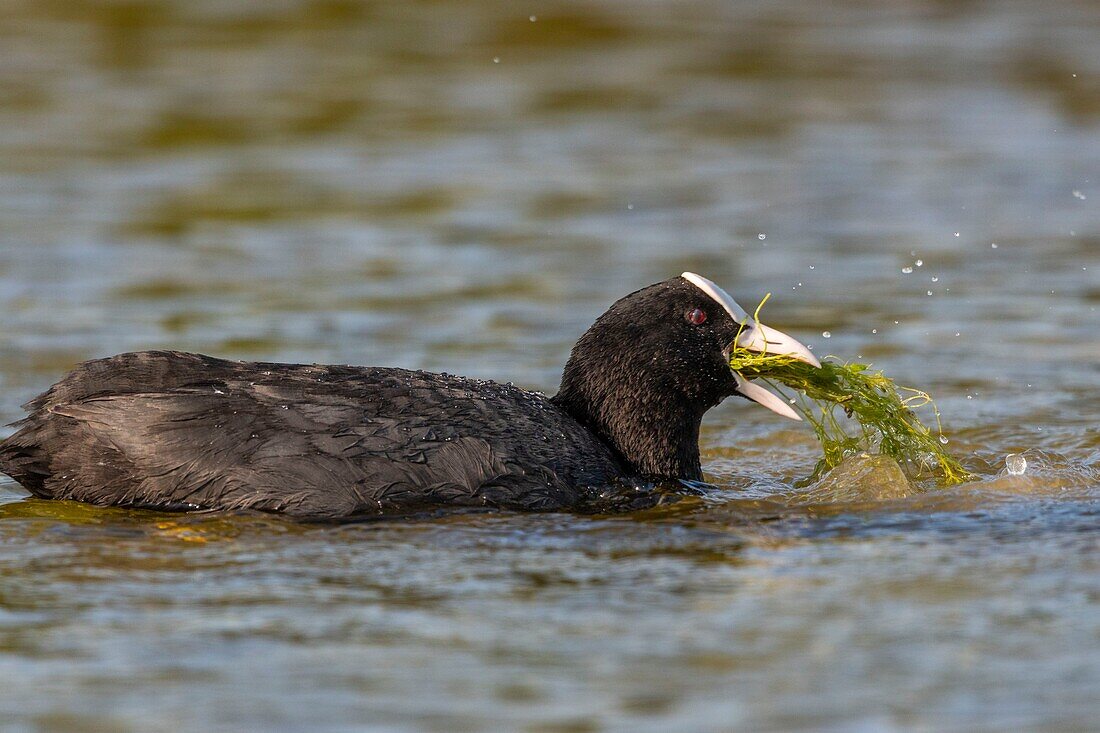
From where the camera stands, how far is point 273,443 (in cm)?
613

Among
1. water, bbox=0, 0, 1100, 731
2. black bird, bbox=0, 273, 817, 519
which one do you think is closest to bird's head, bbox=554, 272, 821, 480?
black bird, bbox=0, 273, 817, 519

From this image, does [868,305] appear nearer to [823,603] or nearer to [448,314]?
[448,314]

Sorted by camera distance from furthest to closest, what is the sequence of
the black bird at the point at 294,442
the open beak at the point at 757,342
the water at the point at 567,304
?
the open beak at the point at 757,342 → the black bird at the point at 294,442 → the water at the point at 567,304

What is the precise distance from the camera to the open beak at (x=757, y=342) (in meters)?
6.97

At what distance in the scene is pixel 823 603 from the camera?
5262 millimetres

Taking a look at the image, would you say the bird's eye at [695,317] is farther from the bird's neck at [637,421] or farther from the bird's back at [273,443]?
the bird's back at [273,443]

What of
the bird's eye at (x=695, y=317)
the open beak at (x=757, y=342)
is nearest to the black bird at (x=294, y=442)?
the open beak at (x=757, y=342)

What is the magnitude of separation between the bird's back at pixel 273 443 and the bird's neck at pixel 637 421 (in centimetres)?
53

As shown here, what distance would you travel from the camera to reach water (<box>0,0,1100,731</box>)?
4719 mm

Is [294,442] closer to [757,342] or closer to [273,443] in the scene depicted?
[273,443]

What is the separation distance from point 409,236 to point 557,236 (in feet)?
3.14

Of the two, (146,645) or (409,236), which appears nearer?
(146,645)

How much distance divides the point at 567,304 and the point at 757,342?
3.08m

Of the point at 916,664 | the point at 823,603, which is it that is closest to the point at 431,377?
the point at 823,603
